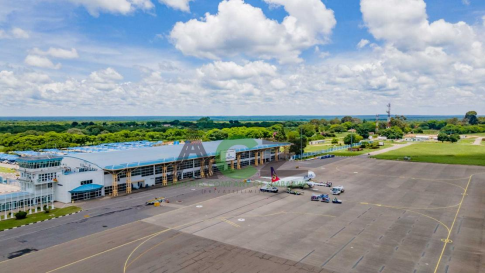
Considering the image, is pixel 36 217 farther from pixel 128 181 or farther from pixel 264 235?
pixel 264 235

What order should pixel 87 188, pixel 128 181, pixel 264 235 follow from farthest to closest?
pixel 128 181 → pixel 87 188 → pixel 264 235

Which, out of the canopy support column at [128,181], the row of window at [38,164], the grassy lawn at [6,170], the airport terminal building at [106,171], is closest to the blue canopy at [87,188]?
the airport terminal building at [106,171]

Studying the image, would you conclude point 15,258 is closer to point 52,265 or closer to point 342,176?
point 52,265

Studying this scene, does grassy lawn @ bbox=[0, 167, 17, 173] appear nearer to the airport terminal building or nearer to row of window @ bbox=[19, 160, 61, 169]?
the airport terminal building

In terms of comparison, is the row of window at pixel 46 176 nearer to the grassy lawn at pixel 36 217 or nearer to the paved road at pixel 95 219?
the grassy lawn at pixel 36 217

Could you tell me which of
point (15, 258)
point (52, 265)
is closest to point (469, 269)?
point (52, 265)

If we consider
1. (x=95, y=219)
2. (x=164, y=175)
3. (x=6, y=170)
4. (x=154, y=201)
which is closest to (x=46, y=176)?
(x=95, y=219)

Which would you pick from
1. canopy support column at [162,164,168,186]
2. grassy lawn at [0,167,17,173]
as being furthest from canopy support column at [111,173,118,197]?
grassy lawn at [0,167,17,173]
